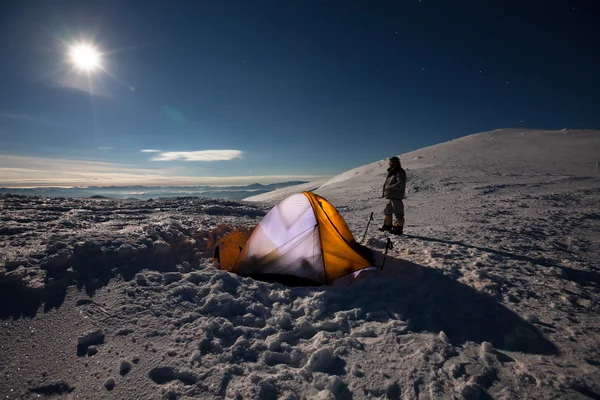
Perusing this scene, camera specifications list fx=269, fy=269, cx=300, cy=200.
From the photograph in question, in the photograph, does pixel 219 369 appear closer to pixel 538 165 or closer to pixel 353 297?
pixel 353 297

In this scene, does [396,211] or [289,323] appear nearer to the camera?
[289,323]

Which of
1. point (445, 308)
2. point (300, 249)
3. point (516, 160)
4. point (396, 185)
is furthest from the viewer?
point (516, 160)

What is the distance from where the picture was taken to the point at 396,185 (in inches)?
316

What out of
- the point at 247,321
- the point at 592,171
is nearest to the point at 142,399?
the point at 247,321

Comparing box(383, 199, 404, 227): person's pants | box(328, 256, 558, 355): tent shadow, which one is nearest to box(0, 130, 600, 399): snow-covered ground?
box(328, 256, 558, 355): tent shadow

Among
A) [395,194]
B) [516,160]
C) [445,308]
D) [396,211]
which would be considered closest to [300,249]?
[445,308]

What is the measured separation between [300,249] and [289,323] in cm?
145

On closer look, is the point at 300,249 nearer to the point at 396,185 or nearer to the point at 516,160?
the point at 396,185

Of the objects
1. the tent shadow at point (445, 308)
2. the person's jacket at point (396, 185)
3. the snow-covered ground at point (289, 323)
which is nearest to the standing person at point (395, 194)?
the person's jacket at point (396, 185)

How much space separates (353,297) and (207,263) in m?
2.87

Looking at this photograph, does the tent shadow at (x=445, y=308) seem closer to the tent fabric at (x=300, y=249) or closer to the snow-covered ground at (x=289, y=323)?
the snow-covered ground at (x=289, y=323)

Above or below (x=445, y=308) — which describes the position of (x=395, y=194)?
above

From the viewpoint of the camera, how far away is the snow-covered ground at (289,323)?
2.60 m

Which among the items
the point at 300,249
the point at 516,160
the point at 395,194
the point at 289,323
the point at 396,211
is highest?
the point at 516,160
